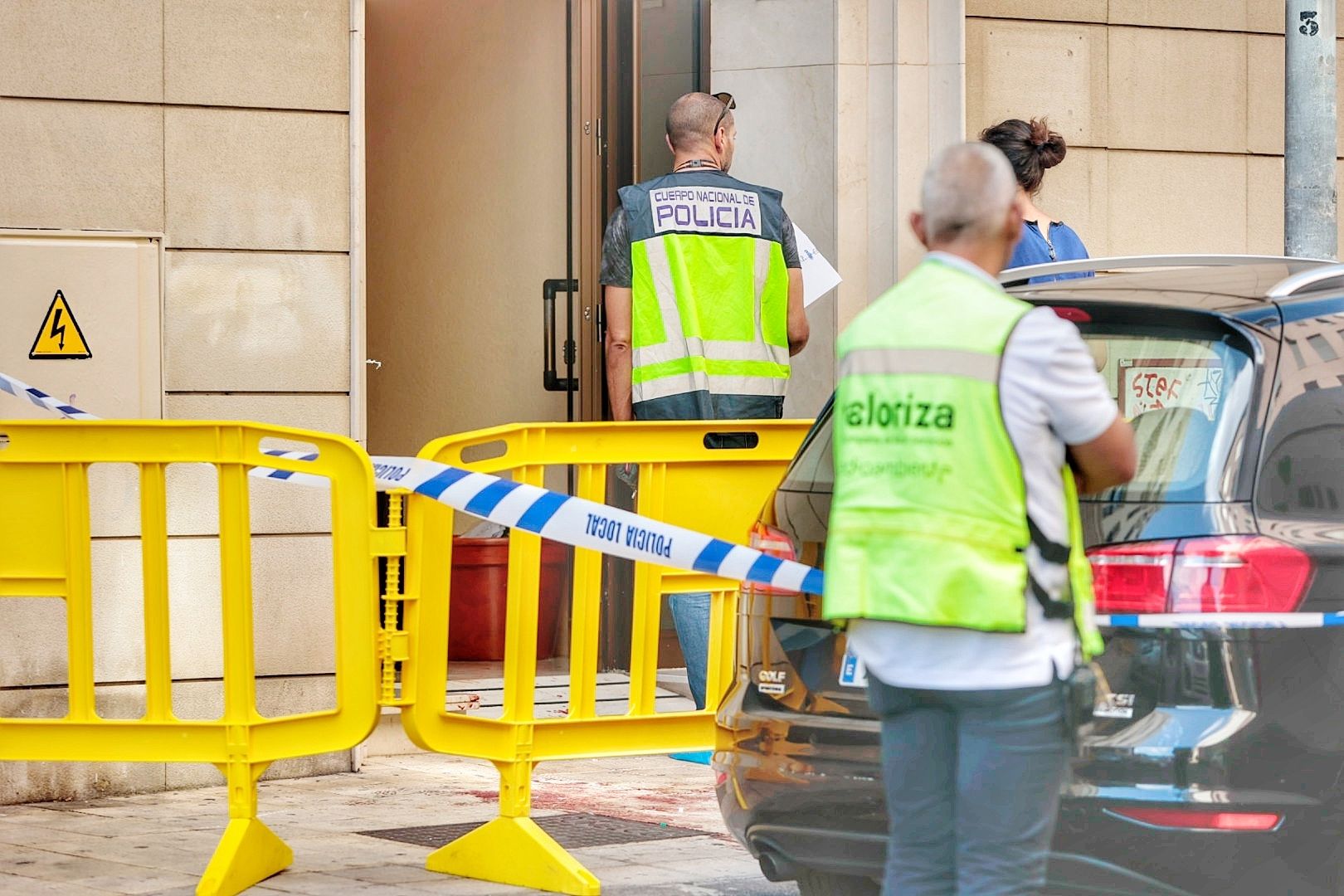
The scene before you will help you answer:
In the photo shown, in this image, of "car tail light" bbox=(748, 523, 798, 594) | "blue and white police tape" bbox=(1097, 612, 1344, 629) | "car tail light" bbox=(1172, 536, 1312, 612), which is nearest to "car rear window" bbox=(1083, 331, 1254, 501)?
"car tail light" bbox=(1172, 536, 1312, 612)

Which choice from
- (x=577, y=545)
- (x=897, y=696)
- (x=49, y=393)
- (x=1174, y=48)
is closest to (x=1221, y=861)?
(x=897, y=696)

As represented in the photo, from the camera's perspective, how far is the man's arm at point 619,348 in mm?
6621

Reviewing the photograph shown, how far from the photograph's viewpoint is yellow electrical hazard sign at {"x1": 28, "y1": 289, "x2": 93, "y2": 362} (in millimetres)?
6949

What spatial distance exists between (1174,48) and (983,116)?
102 centimetres

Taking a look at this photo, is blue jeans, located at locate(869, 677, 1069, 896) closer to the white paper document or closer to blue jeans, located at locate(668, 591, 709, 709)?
blue jeans, located at locate(668, 591, 709, 709)

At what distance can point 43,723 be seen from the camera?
17.5ft

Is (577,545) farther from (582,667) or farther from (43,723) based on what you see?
(43,723)

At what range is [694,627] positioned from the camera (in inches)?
241

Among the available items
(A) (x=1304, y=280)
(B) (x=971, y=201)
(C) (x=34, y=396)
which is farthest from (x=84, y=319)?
(B) (x=971, y=201)

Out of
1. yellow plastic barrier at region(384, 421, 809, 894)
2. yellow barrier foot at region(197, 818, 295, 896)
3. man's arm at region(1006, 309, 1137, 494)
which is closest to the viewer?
man's arm at region(1006, 309, 1137, 494)

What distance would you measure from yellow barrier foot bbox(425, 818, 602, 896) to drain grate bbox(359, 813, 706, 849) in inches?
19.8

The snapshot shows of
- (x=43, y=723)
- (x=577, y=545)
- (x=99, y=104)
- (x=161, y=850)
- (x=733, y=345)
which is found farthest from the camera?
(x=99, y=104)

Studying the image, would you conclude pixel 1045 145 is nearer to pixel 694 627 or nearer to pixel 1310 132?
pixel 1310 132

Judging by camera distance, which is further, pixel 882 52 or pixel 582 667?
pixel 882 52
